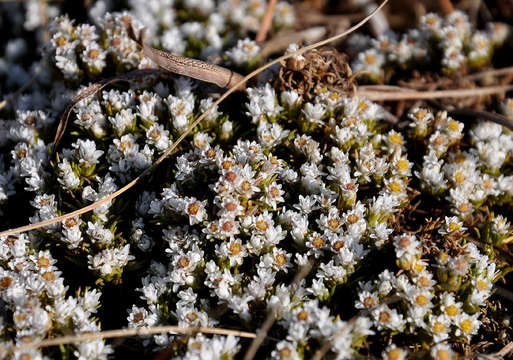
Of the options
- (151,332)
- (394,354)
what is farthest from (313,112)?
(151,332)

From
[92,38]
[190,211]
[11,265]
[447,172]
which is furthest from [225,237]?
[92,38]

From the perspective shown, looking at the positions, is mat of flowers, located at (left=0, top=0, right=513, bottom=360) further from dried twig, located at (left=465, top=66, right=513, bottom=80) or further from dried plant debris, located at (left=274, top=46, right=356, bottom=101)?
dried twig, located at (left=465, top=66, right=513, bottom=80)

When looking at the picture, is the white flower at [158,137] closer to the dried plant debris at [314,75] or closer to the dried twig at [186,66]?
the dried twig at [186,66]

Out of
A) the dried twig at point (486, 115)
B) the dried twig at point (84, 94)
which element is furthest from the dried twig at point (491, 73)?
the dried twig at point (84, 94)

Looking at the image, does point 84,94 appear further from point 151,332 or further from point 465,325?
point 465,325

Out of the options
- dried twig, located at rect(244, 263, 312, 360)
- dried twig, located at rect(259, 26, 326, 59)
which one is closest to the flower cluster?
dried twig, located at rect(259, 26, 326, 59)

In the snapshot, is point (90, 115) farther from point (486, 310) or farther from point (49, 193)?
point (486, 310)
